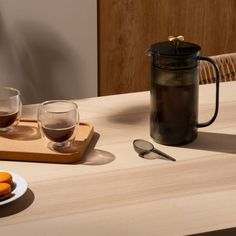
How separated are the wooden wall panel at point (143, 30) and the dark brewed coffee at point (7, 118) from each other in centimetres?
143

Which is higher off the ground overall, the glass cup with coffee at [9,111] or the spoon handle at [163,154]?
the glass cup with coffee at [9,111]

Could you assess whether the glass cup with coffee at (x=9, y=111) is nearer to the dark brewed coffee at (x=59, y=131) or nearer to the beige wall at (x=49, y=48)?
the dark brewed coffee at (x=59, y=131)

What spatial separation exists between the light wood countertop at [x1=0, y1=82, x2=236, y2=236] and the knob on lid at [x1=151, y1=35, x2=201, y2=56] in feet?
0.71

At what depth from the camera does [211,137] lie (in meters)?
1.55

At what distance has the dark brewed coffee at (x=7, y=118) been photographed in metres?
1.54

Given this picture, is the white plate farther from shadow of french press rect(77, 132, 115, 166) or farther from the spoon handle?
the spoon handle

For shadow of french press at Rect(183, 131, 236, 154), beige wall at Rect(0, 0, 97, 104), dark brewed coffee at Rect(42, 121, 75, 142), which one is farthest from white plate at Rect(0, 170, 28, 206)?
beige wall at Rect(0, 0, 97, 104)

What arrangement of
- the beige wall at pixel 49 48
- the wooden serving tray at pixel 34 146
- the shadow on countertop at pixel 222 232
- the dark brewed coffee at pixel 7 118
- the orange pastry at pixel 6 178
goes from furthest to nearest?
1. the beige wall at pixel 49 48
2. the dark brewed coffee at pixel 7 118
3. the wooden serving tray at pixel 34 146
4. the orange pastry at pixel 6 178
5. the shadow on countertop at pixel 222 232

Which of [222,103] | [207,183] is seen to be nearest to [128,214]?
[207,183]

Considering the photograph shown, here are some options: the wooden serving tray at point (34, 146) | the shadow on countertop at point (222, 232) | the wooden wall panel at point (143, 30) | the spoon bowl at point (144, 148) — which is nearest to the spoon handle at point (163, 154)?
the spoon bowl at point (144, 148)

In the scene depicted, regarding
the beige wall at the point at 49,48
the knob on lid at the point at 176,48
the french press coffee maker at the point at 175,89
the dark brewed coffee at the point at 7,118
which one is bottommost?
the beige wall at the point at 49,48

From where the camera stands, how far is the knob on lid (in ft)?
4.76

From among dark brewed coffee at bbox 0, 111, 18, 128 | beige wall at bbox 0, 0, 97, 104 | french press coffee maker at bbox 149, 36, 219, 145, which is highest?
french press coffee maker at bbox 149, 36, 219, 145

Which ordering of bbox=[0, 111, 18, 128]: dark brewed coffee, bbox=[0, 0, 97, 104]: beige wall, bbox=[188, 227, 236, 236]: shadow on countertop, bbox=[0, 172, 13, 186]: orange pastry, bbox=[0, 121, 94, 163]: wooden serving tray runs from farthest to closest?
1. bbox=[0, 0, 97, 104]: beige wall
2. bbox=[0, 111, 18, 128]: dark brewed coffee
3. bbox=[0, 121, 94, 163]: wooden serving tray
4. bbox=[0, 172, 13, 186]: orange pastry
5. bbox=[188, 227, 236, 236]: shadow on countertop
